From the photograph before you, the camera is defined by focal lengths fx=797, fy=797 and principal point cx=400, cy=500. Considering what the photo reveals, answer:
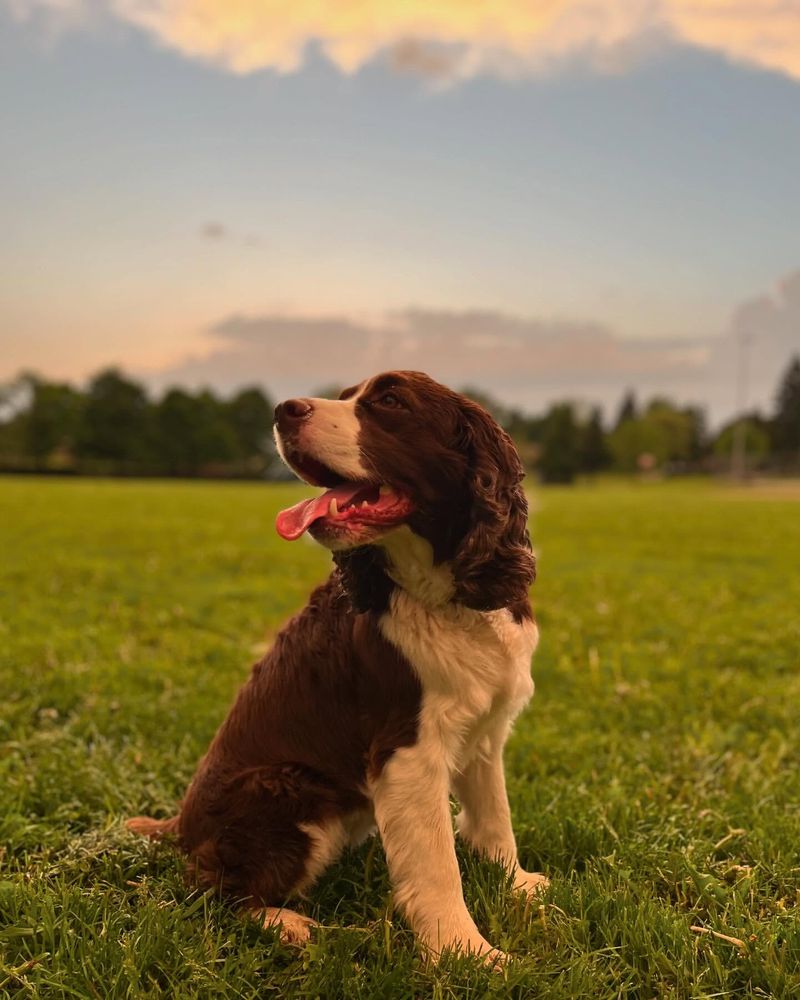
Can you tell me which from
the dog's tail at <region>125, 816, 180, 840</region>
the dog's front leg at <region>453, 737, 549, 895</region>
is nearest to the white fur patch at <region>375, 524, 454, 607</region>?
the dog's front leg at <region>453, 737, 549, 895</region>

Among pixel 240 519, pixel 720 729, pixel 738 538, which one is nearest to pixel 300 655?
pixel 720 729

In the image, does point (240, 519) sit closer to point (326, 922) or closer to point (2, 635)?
point (2, 635)

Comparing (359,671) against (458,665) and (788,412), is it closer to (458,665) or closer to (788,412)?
(458,665)

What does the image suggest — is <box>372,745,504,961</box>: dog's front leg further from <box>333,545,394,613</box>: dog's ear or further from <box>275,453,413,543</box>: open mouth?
<box>275,453,413,543</box>: open mouth

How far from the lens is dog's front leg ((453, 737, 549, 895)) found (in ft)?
10.3

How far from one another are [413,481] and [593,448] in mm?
100394

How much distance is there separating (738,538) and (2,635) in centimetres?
1365

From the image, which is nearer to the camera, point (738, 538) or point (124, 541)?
point (124, 541)

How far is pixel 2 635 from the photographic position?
671 centimetres

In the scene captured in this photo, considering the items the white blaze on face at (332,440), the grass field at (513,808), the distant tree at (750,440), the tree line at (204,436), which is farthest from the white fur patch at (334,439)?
the distant tree at (750,440)

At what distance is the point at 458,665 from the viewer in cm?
275

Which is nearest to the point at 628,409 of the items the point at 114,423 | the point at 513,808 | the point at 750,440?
the point at 750,440

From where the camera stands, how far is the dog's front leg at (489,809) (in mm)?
3130

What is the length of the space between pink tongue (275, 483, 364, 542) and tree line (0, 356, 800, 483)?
72783mm
